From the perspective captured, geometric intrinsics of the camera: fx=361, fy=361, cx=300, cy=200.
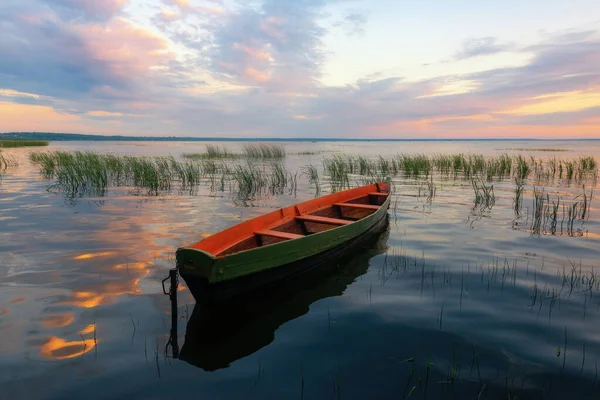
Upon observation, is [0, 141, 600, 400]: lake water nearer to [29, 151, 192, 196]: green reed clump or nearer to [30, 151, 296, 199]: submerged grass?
[30, 151, 296, 199]: submerged grass

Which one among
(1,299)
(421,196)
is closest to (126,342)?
(1,299)

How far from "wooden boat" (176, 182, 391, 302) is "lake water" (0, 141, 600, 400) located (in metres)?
0.38

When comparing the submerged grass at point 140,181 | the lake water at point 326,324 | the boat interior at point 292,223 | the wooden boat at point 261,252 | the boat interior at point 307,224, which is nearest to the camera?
the lake water at point 326,324

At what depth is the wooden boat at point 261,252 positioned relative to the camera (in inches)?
174

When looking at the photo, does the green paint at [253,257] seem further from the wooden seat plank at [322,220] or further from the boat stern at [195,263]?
the wooden seat plank at [322,220]

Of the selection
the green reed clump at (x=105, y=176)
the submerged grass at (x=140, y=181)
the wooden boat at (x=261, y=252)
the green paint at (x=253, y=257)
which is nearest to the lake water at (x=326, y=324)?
the wooden boat at (x=261, y=252)

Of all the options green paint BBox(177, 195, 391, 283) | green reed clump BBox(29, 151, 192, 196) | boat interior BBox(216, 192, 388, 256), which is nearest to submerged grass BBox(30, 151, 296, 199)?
green reed clump BBox(29, 151, 192, 196)

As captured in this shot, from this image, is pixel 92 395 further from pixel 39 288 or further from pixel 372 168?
pixel 372 168

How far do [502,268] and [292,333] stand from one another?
4417 millimetres

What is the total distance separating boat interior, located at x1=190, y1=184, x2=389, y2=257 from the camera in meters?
5.75

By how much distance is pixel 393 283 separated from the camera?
6.13 meters

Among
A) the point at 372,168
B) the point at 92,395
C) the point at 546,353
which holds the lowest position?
the point at 92,395

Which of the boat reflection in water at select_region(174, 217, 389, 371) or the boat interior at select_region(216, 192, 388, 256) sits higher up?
the boat interior at select_region(216, 192, 388, 256)

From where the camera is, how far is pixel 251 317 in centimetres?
494
